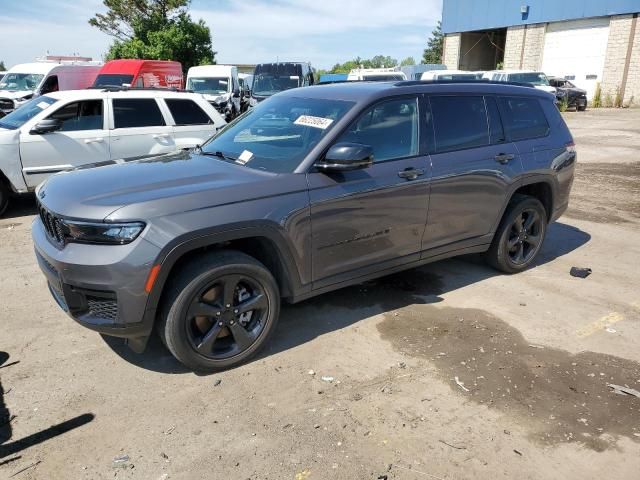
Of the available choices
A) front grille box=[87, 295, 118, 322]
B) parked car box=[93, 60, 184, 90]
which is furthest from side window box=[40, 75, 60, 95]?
front grille box=[87, 295, 118, 322]

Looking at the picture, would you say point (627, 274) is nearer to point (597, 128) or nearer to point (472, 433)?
point (472, 433)

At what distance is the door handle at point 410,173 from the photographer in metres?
4.01

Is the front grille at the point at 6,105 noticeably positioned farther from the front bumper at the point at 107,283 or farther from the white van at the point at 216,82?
the front bumper at the point at 107,283

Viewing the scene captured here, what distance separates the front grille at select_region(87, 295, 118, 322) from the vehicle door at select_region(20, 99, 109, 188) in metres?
4.84

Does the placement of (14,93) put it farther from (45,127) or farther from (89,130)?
(45,127)

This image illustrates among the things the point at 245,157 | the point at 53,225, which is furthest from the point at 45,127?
the point at 245,157

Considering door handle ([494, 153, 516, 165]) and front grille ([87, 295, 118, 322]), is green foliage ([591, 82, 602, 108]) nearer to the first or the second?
door handle ([494, 153, 516, 165])

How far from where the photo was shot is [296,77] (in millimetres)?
18203

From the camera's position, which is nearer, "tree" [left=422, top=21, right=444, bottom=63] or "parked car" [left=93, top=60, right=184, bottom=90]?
"parked car" [left=93, top=60, right=184, bottom=90]

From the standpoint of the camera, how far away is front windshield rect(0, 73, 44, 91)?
18.5 m

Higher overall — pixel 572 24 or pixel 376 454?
pixel 572 24

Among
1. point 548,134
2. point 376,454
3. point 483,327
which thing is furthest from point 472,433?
point 548,134

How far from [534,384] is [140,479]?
7.95 ft

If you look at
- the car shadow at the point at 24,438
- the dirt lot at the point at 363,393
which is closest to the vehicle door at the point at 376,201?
the dirt lot at the point at 363,393
